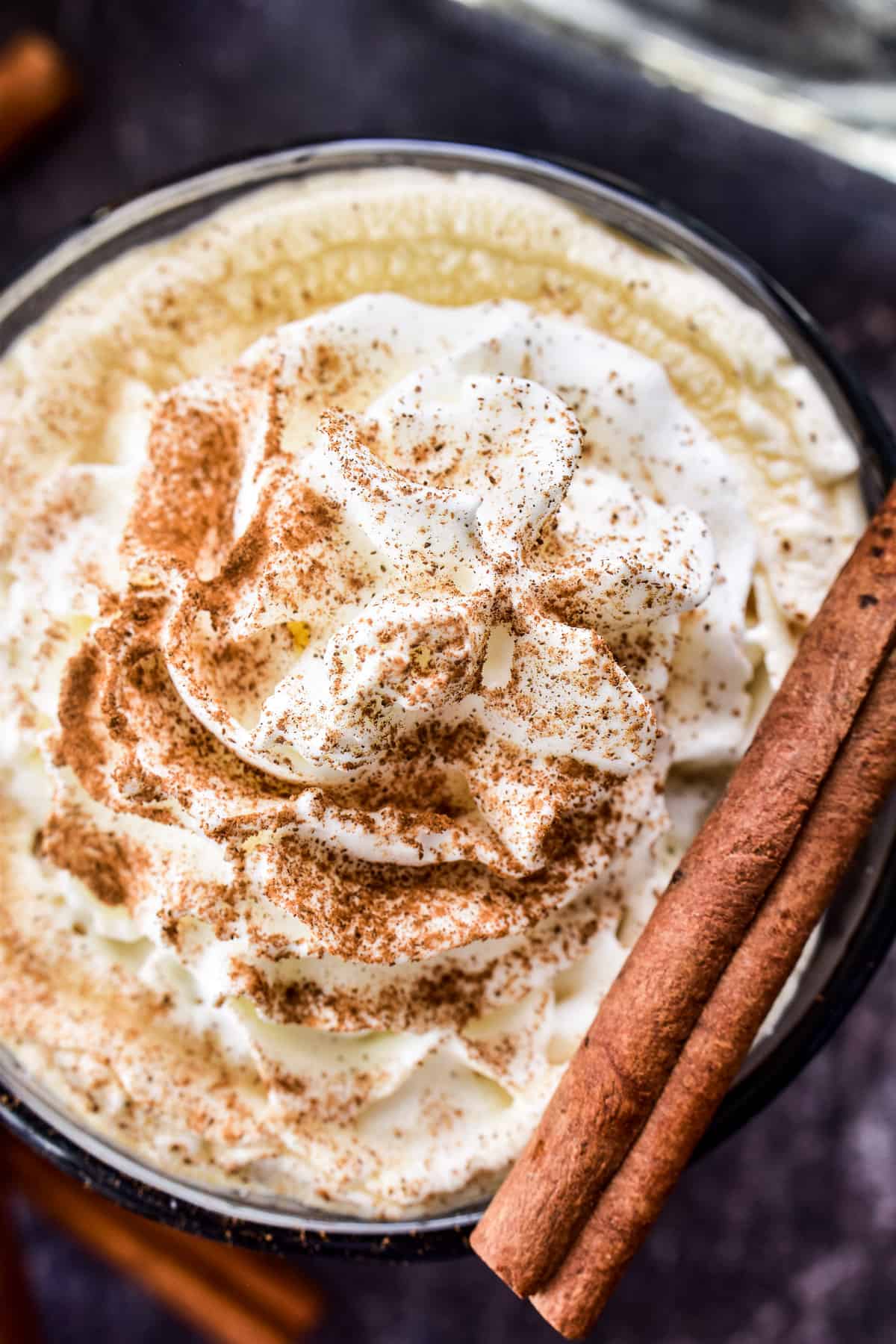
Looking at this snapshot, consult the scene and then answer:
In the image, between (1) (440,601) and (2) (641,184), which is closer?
(1) (440,601)

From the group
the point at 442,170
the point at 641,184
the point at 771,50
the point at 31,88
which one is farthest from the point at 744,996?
the point at 31,88

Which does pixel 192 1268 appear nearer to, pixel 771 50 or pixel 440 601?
pixel 440 601

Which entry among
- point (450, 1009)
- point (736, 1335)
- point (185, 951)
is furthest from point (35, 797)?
point (736, 1335)

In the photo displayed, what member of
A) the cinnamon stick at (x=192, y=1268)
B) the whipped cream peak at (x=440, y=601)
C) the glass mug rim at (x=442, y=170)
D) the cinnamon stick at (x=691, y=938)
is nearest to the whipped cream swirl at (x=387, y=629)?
the whipped cream peak at (x=440, y=601)

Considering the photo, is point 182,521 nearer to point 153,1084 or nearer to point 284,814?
point 284,814

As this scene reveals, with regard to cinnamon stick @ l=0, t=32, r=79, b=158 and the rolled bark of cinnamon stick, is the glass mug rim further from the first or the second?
cinnamon stick @ l=0, t=32, r=79, b=158

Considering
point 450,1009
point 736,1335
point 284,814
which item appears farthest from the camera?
point 736,1335
